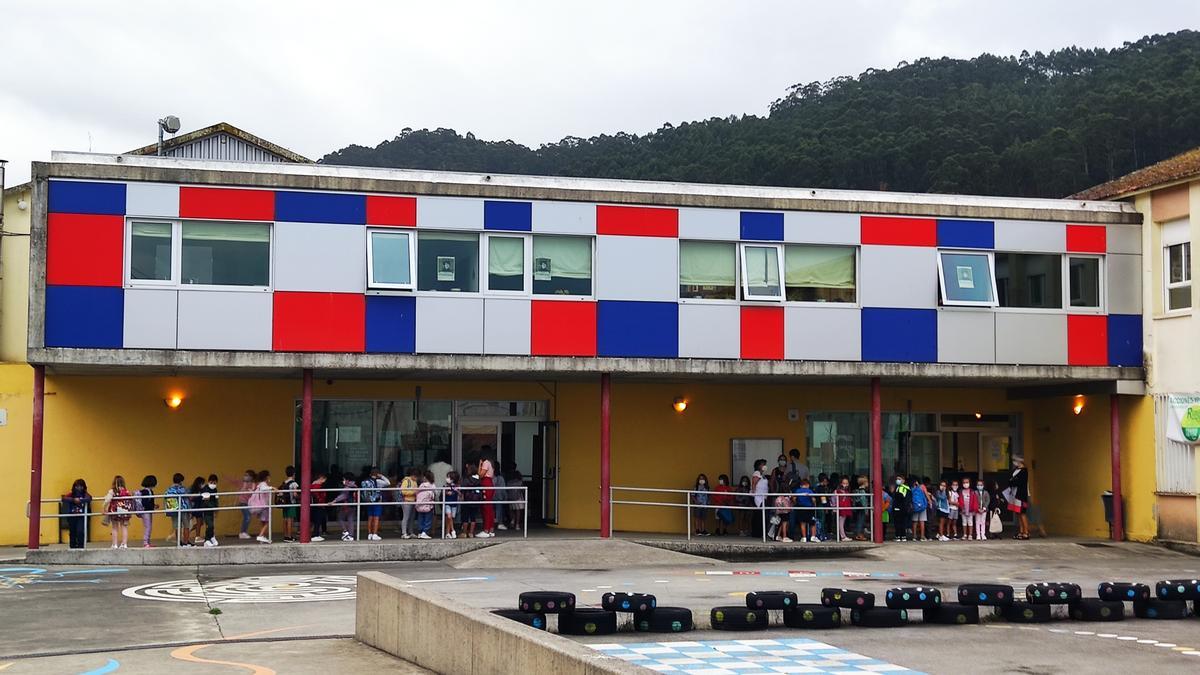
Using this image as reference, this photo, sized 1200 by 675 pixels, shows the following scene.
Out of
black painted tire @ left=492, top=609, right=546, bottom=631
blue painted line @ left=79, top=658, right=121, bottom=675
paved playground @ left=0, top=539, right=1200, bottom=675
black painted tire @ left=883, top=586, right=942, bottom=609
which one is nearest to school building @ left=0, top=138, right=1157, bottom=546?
paved playground @ left=0, top=539, right=1200, bottom=675

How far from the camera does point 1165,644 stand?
13234 millimetres

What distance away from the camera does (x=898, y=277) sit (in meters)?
24.5

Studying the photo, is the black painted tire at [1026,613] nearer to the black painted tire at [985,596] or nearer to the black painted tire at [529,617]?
the black painted tire at [985,596]

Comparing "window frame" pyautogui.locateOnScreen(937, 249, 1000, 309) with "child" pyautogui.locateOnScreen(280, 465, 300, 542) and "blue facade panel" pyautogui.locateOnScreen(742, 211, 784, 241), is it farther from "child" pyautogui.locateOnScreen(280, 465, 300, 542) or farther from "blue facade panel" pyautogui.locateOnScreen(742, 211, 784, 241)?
"child" pyautogui.locateOnScreen(280, 465, 300, 542)

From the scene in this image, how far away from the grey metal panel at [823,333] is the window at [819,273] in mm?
248

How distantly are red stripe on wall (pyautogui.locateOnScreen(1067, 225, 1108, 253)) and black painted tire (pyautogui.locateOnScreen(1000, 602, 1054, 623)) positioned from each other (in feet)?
39.9

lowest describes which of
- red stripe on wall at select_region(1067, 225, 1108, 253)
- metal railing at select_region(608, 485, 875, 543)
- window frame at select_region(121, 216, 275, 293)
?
metal railing at select_region(608, 485, 875, 543)

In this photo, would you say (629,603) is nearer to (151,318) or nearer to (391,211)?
(391,211)

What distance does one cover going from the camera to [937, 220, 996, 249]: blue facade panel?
972 inches

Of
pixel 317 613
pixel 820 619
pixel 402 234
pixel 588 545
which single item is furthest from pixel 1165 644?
pixel 402 234

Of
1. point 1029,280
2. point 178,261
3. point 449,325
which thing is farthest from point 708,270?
point 178,261

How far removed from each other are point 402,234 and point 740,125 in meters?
47.3

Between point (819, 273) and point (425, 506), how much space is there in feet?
27.3

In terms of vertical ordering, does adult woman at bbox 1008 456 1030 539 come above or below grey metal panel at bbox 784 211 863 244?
below
